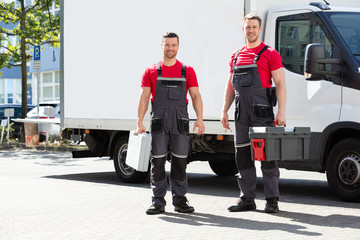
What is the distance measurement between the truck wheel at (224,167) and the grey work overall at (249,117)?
4.42 m

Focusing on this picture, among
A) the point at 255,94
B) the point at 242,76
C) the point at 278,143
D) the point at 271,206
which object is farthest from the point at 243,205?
the point at 242,76

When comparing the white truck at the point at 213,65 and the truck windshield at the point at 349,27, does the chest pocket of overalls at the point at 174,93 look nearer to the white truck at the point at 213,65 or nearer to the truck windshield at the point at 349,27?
the white truck at the point at 213,65

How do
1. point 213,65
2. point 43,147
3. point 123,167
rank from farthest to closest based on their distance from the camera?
point 43,147 → point 123,167 → point 213,65

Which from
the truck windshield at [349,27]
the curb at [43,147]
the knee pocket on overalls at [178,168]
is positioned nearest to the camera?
the knee pocket on overalls at [178,168]

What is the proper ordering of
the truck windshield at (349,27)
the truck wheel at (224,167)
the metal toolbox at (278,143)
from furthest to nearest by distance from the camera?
the truck wheel at (224,167) < the truck windshield at (349,27) < the metal toolbox at (278,143)

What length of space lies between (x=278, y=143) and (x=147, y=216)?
154 centimetres

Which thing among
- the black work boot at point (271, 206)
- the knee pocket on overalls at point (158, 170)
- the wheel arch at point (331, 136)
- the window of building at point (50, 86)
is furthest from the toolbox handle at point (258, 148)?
the window of building at point (50, 86)

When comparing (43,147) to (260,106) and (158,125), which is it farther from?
(260,106)

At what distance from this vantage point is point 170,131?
7652 mm

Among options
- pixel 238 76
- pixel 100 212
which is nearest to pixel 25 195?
pixel 100 212

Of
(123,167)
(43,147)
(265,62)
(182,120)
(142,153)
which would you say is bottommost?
(43,147)

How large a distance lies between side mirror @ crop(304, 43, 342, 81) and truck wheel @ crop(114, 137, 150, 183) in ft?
11.3

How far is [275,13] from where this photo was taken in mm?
9156

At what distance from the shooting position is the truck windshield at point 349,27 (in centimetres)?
859
